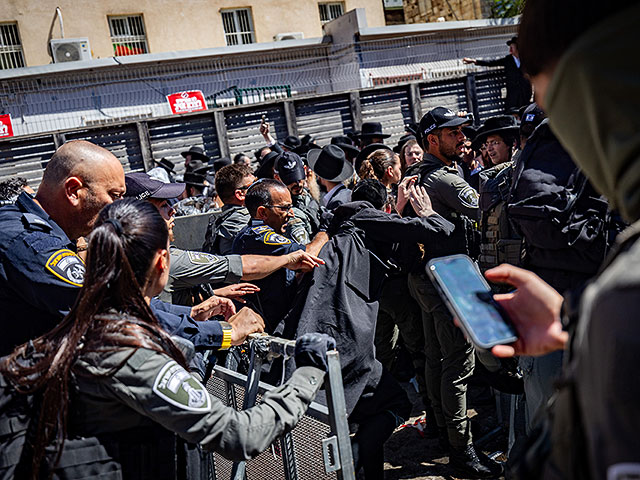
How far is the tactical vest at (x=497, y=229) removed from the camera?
3557 millimetres

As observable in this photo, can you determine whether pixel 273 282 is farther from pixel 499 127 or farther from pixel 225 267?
pixel 499 127

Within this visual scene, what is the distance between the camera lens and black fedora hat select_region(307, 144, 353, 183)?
6234 millimetres

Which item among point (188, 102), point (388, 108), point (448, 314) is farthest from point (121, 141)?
point (448, 314)

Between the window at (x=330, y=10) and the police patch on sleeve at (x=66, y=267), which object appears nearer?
the police patch on sleeve at (x=66, y=267)

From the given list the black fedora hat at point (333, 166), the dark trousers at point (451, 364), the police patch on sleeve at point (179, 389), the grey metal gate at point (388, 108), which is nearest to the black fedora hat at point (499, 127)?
the black fedora hat at point (333, 166)

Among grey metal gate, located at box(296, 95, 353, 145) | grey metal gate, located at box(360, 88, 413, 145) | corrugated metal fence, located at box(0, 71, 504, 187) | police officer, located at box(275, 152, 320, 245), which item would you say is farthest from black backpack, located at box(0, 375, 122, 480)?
grey metal gate, located at box(360, 88, 413, 145)

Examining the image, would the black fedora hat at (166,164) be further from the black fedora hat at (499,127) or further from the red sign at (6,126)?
the black fedora hat at (499,127)

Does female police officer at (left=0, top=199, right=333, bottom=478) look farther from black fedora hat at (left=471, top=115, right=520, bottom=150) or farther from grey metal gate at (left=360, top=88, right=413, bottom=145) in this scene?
grey metal gate at (left=360, top=88, right=413, bottom=145)

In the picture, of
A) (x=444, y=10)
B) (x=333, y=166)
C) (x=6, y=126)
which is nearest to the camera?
(x=333, y=166)

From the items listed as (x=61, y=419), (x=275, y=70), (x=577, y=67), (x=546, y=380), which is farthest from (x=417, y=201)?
(x=275, y=70)

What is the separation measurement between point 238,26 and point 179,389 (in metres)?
21.2

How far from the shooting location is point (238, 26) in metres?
21.2

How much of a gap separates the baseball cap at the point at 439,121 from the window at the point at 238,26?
703 inches

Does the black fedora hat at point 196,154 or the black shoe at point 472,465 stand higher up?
the black fedora hat at point 196,154
